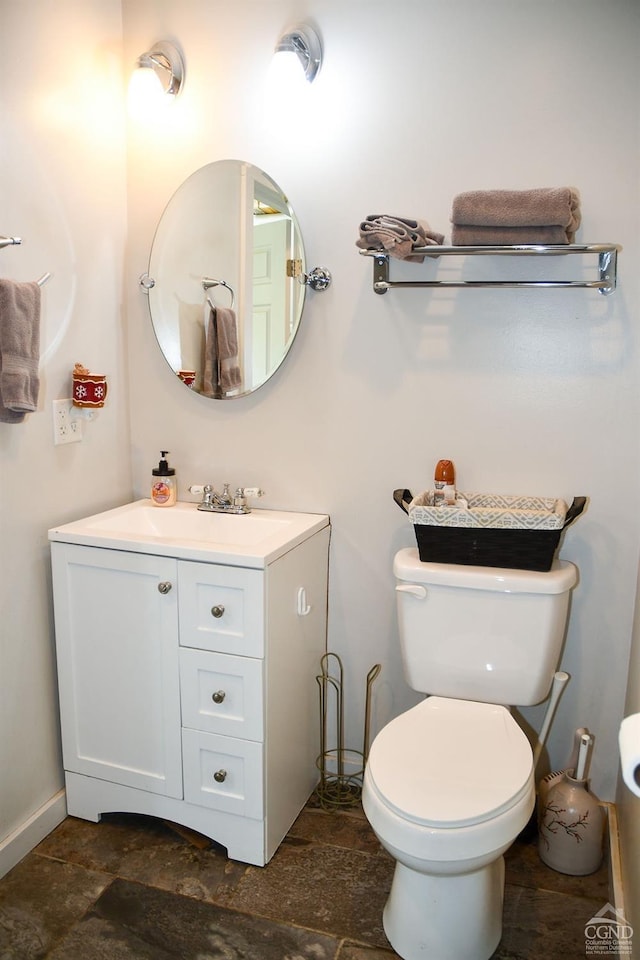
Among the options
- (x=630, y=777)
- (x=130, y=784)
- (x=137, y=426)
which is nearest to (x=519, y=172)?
(x=137, y=426)

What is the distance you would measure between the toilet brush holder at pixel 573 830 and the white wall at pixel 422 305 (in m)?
0.19

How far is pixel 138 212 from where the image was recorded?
2.18 metres

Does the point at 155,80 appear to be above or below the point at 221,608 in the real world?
above

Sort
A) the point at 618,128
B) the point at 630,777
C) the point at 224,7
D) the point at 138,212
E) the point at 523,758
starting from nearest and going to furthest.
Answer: the point at 630,777 < the point at 523,758 < the point at 618,128 < the point at 224,7 < the point at 138,212

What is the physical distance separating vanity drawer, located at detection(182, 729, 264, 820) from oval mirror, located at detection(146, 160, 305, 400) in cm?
100

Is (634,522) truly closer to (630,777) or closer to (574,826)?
(574,826)

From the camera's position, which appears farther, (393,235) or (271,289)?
(271,289)

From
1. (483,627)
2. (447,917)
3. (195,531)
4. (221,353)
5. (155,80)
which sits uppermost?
(155,80)

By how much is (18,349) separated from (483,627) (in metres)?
1.32

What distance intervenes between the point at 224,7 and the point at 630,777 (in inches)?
85.9

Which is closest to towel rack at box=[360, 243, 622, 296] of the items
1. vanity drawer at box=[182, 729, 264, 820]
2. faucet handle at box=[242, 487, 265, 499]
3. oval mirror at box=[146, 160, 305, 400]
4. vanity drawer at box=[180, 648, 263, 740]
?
oval mirror at box=[146, 160, 305, 400]

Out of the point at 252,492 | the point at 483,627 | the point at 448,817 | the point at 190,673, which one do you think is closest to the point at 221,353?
the point at 252,492

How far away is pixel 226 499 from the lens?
83.9 inches

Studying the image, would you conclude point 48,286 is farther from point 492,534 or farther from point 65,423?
point 492,534
